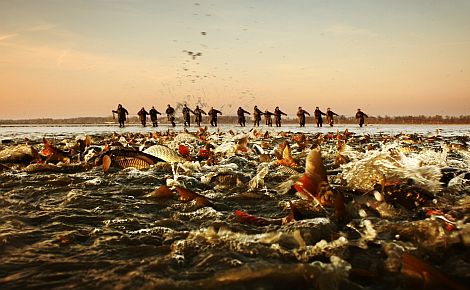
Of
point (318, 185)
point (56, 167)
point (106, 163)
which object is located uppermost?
point (318, 185)

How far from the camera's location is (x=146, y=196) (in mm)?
3715

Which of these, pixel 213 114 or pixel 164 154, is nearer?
pixel 164 154

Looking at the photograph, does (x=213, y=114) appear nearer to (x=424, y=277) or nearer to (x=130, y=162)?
(x=130, y=162)

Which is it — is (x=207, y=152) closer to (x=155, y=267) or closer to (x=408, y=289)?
(x=155, y=267)

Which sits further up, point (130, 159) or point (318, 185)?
point (318, 185)

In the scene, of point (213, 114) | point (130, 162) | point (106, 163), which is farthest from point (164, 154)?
point (213, 114)

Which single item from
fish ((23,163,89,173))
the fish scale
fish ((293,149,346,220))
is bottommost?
fish ((23,163,89,173))

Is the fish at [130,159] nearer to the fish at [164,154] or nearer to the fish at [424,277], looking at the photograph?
the fish at [164,154]

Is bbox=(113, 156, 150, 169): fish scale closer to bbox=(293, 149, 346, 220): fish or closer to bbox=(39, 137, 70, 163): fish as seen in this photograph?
bbox=(39, 137, 70, 163): fish

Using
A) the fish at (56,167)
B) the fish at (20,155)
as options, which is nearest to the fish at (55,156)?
the fish at (20,155)

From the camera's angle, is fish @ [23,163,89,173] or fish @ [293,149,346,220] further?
fish @ [23,163,89,173]

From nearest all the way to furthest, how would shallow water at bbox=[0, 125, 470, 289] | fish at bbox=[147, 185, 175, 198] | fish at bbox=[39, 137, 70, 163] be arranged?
1. shallow water at bbox=[0, 125, 470, 289]
2. fish at bbox=[147, 185, 175, 198]
3. fish at bbox=[39, 137, 70, 163]

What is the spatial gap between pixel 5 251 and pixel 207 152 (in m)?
5.32

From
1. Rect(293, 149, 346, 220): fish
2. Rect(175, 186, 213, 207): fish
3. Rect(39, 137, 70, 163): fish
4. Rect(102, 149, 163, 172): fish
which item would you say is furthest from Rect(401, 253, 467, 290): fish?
Rect(39, 137, 70, 163): fish
